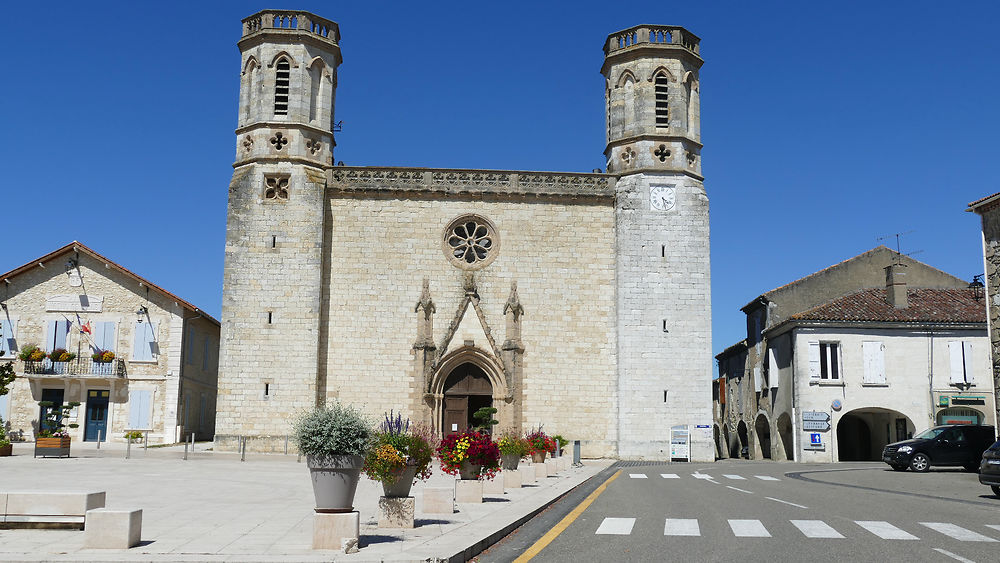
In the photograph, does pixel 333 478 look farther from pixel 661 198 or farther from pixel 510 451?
pixel 661 198

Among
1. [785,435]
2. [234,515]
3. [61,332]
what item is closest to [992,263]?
[785,435]

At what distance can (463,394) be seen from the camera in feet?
98.5

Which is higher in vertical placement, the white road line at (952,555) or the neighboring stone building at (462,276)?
the neighboring stone building at (462,276)

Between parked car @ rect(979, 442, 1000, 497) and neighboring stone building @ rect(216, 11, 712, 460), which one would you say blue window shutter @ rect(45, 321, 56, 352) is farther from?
parked car @ rect(979, 442, 1000, 497)

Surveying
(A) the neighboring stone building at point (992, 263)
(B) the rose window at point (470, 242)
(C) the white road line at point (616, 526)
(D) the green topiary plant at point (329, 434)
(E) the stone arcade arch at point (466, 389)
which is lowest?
(C) the white road line at point (616, 526)

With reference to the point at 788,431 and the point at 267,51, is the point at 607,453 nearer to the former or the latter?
the point at 788,431

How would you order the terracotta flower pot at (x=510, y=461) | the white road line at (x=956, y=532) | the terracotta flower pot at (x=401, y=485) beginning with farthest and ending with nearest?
the terracotta flower pot at (x=510, y=461) < the terracotta flower pot at (x=401, y=485) < the white road line at (x=956, y=532)

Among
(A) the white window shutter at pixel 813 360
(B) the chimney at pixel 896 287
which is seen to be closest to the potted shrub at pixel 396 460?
(A) the white window shutter at pixel 813 360

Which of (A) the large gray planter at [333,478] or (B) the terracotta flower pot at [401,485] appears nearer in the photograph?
(A) the large gray planter at [333,478]

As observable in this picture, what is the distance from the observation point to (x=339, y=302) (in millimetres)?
29688

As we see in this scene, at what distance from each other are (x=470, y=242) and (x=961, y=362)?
17481 mm

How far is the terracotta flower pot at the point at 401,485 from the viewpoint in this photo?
9.68 metres

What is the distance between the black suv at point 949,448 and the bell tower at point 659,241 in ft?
25.0

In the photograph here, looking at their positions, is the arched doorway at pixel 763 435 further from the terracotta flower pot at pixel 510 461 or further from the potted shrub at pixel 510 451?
the terracotta flower pot at pixel 510 461
